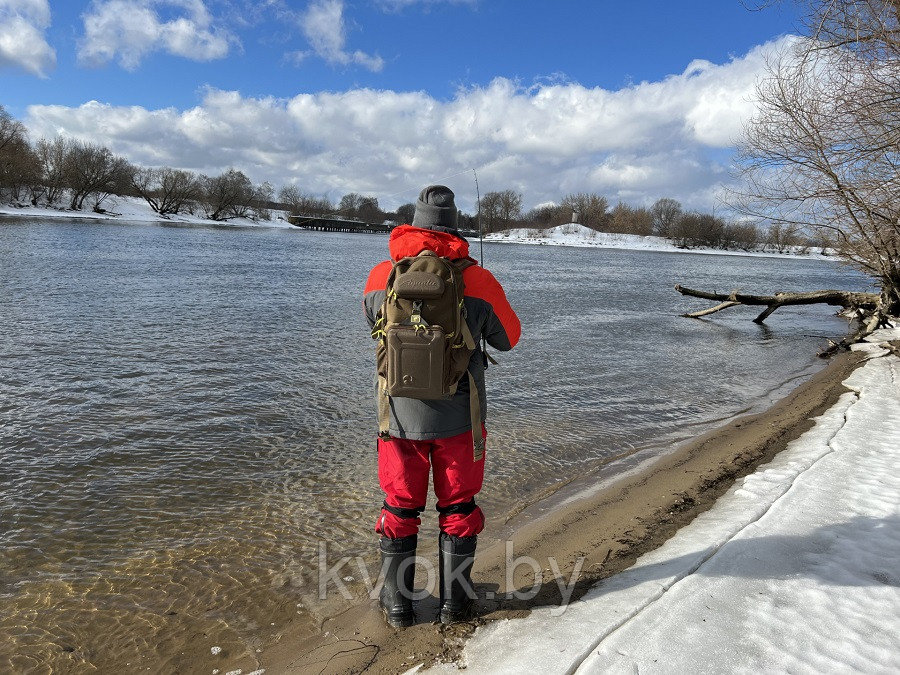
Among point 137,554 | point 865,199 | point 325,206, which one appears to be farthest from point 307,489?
point 325,206

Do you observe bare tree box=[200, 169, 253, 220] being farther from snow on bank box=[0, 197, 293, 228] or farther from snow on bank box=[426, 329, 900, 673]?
snow on bank box=[426, 329, 900, 673]

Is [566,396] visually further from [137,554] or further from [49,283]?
[49,283]

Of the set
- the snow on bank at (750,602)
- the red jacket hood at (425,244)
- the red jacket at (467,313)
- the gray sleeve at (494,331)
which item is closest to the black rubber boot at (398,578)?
the snow on bank at (750,602)

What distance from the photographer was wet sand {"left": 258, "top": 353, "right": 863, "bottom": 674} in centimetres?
339

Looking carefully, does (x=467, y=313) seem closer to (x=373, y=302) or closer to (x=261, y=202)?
(x=373, y=302)

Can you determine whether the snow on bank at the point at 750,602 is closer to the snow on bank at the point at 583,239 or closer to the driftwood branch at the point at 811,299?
the driftwood branch at the point at 811,299

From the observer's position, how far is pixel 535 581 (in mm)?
4125

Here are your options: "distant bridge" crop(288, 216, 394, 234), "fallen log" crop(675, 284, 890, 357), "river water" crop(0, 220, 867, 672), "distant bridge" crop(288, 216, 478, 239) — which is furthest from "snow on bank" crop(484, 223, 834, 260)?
"river water" crop(0, 220, 867, 672)

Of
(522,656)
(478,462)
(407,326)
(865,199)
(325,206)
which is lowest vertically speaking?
(522,656)

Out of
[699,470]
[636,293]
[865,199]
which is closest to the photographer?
[699,470]

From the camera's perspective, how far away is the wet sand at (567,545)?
339cm

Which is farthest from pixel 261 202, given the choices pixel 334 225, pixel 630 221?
pixel 630 221

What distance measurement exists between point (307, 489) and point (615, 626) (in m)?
3.67

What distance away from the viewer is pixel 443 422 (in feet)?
10.6
